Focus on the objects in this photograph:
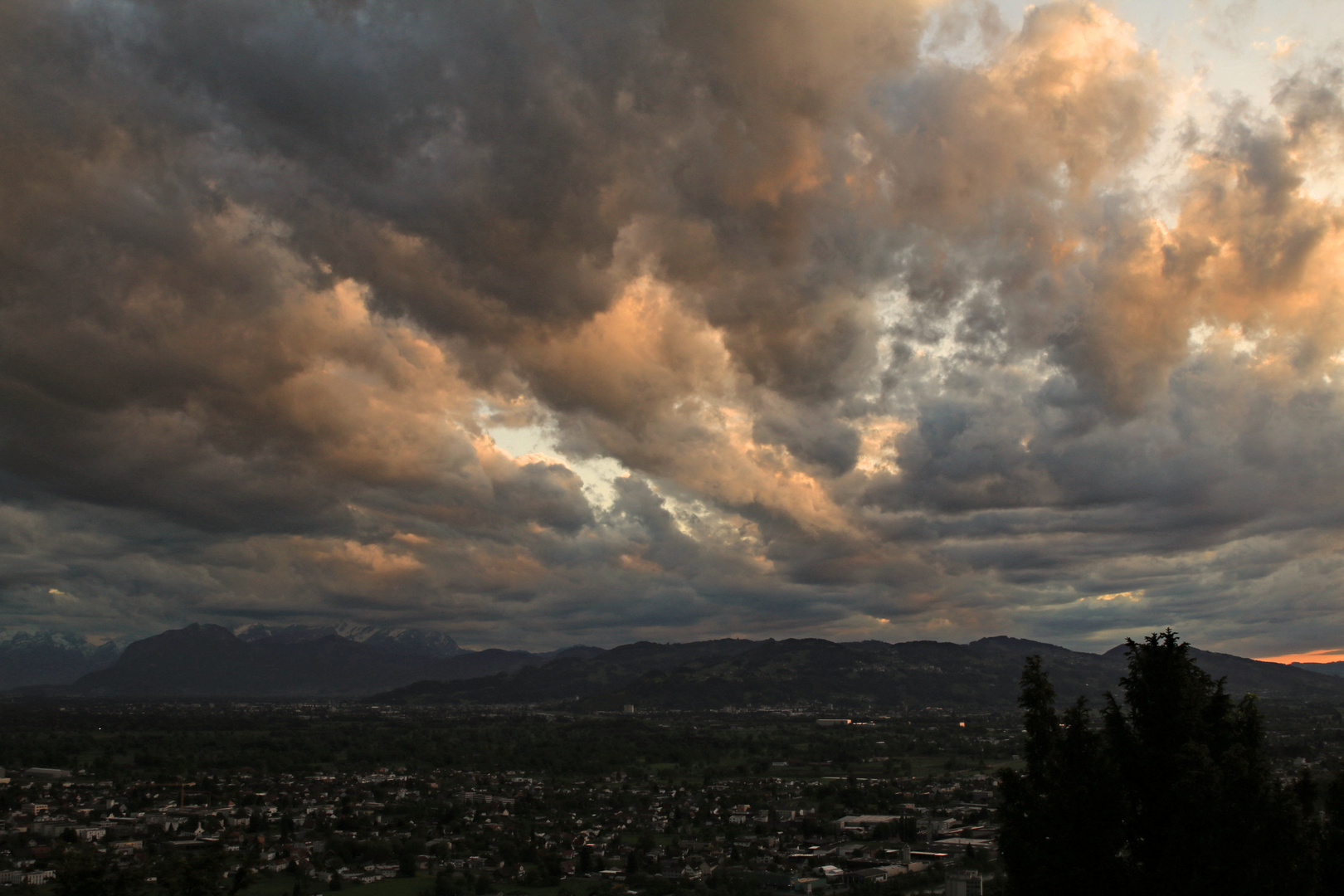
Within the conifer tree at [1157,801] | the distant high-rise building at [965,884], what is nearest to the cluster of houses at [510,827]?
the distant high-rise building at [965,884]

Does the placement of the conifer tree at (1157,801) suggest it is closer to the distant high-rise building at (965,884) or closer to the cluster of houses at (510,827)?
the distant high-rise building at (965,884)

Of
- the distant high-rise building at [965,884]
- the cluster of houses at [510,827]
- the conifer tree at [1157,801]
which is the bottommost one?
the cluster of houses at [510,827]

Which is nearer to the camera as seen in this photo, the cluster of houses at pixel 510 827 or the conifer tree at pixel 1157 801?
the conifer tree at pixel 1157 801

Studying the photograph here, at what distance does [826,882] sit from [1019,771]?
206 feet

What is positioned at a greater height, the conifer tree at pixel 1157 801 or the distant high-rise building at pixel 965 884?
the conifer tree at pixel 1157 801

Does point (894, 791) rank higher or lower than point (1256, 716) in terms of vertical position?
lower

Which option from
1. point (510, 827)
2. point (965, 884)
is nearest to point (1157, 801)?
point (965, 884)

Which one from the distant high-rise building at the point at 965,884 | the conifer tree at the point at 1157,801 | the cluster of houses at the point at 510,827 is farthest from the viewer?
the cluster of houses at the point at 510,827

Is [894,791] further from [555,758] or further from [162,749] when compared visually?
[162,749]

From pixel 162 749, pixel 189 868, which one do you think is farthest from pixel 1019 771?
pixel 162 749

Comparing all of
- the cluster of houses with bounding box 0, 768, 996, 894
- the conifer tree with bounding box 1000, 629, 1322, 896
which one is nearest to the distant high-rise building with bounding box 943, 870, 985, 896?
the cluster of houses with bounding box 0, 768, 996, 894

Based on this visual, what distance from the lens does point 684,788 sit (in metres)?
144

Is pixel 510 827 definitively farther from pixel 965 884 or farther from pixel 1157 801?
pixel 1157 801

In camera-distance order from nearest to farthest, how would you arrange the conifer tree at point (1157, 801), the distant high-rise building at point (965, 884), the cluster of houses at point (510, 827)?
the conifer tree at point (1157, 801) → the distant high-rise building at point (965, 884) → the cluster of houses at point (510, 827)
